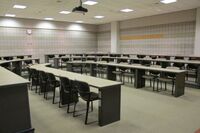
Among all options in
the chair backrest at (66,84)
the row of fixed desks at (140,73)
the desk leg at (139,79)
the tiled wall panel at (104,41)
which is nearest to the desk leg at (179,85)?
the row of fixed desks at (140,73)

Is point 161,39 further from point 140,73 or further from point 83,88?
point 83,88

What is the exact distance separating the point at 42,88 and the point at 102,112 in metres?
3.09

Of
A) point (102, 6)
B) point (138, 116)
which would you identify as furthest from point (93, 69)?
point (138, 116)

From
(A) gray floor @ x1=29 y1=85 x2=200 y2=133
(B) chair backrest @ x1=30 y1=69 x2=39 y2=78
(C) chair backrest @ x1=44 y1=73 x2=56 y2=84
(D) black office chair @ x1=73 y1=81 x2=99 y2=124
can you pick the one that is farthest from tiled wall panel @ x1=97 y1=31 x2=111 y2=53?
(D) black office chair @ x1=73 y1=81 x2=99 y2=124

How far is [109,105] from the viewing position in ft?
10.5

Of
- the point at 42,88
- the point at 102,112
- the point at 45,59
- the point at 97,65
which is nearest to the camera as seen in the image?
the point at 102,112

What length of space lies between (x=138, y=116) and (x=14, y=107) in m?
2.46

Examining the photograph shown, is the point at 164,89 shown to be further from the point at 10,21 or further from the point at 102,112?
the point at 10,21

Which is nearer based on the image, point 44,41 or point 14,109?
point 14,109

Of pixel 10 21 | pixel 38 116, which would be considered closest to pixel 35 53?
pixel 10 21

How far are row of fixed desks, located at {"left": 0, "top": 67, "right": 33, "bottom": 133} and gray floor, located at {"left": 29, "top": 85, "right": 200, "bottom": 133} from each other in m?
0.46

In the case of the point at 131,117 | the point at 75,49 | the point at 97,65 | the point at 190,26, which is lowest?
the point at 131,117

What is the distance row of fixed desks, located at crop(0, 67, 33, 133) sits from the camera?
8.17 ft

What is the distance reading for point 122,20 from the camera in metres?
12.2
